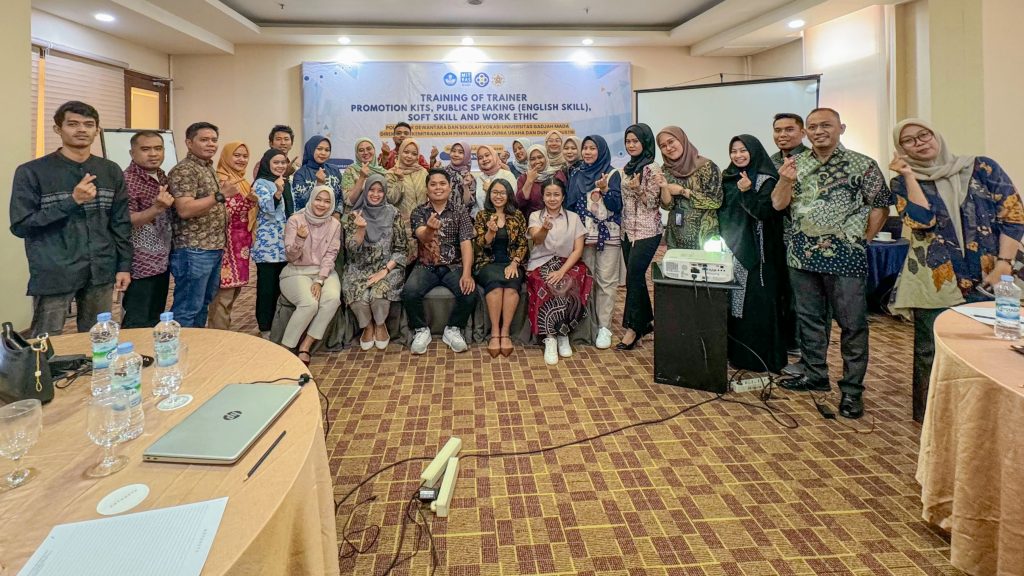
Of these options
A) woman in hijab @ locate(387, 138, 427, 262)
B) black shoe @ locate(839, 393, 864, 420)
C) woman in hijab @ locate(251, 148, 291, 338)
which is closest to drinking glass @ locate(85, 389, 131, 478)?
woman in hijab @ locate(251, 148, 291, 338)

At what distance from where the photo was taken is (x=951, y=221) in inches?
88.4

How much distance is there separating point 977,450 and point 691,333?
1521 millimetres

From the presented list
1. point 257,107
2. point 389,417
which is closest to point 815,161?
point 389,417

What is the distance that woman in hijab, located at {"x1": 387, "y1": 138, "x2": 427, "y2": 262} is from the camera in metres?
3.79

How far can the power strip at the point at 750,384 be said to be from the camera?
286 cm

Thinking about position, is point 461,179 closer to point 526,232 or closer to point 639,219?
point 526,232

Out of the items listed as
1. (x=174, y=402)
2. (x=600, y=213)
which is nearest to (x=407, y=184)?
(x=600, y=213)

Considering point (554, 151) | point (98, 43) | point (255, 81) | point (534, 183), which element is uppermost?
point (255, 81)

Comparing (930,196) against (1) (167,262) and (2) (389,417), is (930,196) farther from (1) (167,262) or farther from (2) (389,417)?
(1) (167,262)

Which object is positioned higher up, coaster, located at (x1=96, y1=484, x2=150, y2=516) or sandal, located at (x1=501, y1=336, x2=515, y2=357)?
coaster, located at (x1=96, y1=484, x2=150, y2=516)

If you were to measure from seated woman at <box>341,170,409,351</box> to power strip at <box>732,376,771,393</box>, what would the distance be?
2.26 metres

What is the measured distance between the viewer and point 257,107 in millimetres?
7012

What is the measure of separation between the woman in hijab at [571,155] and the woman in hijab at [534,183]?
6 centimetres

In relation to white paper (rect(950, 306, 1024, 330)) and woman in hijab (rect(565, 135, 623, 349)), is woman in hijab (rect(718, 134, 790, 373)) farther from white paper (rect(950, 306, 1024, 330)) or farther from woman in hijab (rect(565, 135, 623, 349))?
white paper (rect(950, 306, 1024, 330))
